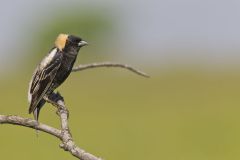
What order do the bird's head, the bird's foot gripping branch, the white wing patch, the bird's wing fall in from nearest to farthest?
the bird's foot gripping branch < the bird's wing < the white wing patch < the bird's head

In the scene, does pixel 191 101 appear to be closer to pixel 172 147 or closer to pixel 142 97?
pixel 142 97

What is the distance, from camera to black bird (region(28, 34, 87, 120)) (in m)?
8.15

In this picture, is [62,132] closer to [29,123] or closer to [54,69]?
[29,123]

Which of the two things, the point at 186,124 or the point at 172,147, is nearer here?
the point at 172,147

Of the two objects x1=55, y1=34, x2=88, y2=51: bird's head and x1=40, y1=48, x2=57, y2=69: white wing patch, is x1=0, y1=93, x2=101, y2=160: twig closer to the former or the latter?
x1=40, y1=48, x2=57, y2=69: white wing patch

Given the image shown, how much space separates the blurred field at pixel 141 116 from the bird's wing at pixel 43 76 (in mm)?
14190

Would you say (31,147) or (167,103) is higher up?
(167,103)

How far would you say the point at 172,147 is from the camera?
27.0m

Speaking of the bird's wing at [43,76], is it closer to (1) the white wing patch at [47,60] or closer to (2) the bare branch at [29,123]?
(1) the white wing patch at [47,60]

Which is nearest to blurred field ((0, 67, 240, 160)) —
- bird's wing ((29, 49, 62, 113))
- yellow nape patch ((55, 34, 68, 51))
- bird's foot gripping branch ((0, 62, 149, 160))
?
yellow nape patch ((55, 34, 68, 51))

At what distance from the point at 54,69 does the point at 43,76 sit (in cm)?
21

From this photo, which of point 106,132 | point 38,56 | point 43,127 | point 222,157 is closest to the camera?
point 43,127

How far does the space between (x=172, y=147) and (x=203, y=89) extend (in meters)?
9.29

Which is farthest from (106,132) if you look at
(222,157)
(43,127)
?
(43,127)
